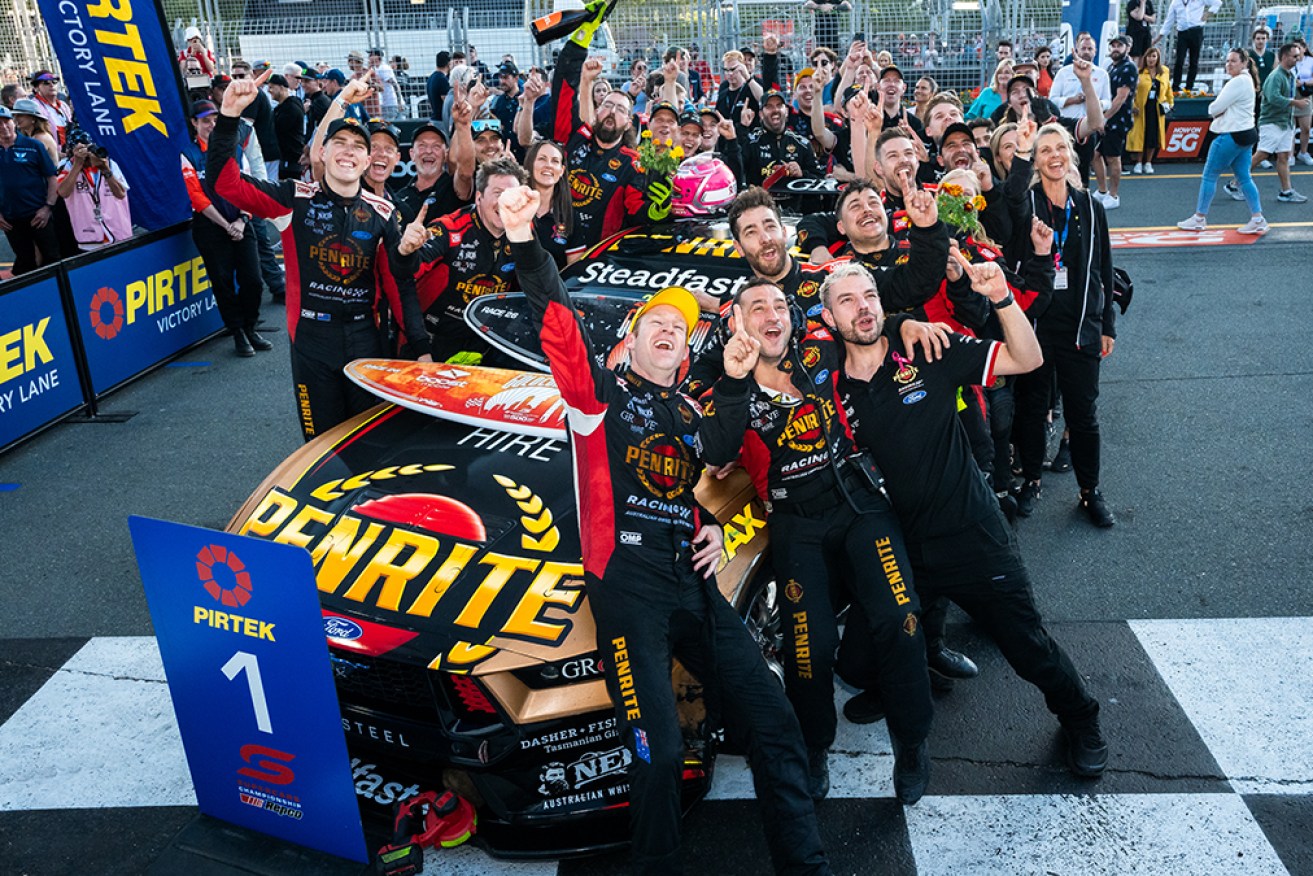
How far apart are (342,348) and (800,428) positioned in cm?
274

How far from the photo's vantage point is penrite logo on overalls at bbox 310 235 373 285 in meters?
5.34

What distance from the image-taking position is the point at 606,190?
274 inches

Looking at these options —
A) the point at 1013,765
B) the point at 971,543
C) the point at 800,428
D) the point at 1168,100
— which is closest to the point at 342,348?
the point at 800,428

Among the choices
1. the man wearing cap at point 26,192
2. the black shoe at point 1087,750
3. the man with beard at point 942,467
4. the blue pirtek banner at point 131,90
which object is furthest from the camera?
the man wearing cap at point 26,192

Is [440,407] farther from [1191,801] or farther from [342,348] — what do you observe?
[1191,801]

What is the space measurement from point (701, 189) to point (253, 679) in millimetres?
4249

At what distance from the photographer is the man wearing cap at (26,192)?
961 cm

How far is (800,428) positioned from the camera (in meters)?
3.58

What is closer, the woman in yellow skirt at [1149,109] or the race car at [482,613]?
the race car at [482,613]

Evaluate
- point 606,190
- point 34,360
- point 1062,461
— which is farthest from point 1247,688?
point 34,360

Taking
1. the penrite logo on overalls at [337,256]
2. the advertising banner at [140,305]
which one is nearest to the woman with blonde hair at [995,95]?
the penrite logo on overalls at [337,256]

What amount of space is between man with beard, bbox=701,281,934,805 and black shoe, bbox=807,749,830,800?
0.46 ft

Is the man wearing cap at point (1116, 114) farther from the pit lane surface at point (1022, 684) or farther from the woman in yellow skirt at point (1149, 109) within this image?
the pit lane surface at point (1022, 684)

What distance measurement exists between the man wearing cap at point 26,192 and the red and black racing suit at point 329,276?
18.1 feet
